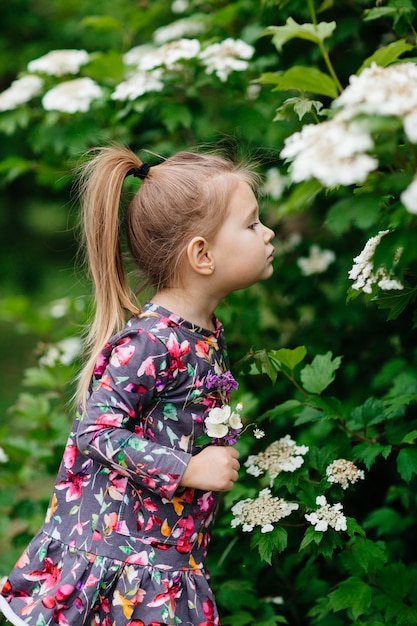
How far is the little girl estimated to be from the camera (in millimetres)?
1644

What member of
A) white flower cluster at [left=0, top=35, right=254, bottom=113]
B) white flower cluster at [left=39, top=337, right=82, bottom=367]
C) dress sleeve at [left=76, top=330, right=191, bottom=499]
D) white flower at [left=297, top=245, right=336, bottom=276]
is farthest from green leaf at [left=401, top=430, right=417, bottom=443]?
white flower cluster at [left=39, top=337, right=82, bottom=367]

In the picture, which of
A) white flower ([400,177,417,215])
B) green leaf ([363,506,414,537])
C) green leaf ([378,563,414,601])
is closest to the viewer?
white flower ([400,177,417,215])

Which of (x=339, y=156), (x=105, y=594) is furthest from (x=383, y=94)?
(x=105, y=594)

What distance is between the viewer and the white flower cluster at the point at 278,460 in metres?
1.83

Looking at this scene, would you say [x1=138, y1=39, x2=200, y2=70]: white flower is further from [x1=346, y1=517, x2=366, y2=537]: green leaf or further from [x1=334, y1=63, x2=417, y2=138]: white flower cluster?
[x1=346, y1=517, x2=366, y2=537]: green leaf

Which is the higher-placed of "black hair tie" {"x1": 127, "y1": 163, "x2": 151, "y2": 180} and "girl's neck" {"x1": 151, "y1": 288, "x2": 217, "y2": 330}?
"black hair tie" {"x1": 127, "y1": 163, "x2": 151, "y2": 180}

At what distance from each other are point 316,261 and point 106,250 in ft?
5.36

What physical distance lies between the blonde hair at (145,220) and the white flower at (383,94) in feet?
2.03

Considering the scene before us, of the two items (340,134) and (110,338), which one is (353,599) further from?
(340,134)

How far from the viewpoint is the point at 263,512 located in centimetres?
175

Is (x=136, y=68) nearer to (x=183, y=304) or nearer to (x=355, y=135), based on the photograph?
(x=183, y=304)

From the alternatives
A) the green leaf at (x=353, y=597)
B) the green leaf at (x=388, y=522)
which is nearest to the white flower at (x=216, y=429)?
the green leaf at (x=353, y=597)

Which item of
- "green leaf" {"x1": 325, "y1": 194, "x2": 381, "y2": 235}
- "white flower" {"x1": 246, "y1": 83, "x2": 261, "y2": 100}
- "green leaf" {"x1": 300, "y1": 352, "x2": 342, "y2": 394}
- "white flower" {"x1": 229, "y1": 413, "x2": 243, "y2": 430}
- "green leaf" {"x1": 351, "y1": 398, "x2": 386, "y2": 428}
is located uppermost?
"green leaf" {"x1": 325, "y1": 194, "x2": 381, "y2": 235}

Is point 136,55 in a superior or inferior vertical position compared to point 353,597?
superior
